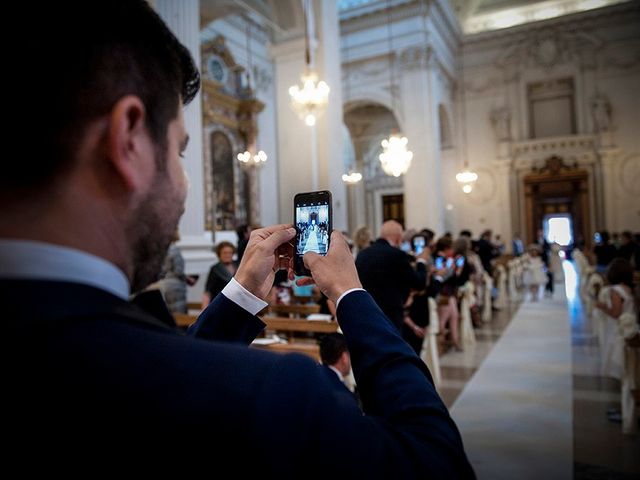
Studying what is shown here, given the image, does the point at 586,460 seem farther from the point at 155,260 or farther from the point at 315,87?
the point at 315,87

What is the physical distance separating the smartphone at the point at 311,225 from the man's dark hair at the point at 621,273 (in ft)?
16.3

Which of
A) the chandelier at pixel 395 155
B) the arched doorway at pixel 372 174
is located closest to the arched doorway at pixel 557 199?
the arched doorway at pixel 372 174

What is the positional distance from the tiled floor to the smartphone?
125 inches

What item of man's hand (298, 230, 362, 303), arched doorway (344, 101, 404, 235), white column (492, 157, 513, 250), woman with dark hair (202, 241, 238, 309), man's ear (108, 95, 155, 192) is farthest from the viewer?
arched doorway (344, 101, 404, 235)

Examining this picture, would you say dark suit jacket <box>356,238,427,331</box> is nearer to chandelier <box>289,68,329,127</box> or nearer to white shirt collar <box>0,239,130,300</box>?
white shirt collar <box>0,239,130,300</box>

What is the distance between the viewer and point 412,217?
51.9 feet

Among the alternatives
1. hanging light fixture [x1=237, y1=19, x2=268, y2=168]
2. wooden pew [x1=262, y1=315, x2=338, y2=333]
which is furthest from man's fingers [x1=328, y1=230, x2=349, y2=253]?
hanging light fixture [x1=237, y1=19, x2=268, y2=168]

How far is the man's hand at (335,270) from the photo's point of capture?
95 cm

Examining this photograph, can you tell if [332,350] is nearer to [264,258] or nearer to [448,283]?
[264,258]

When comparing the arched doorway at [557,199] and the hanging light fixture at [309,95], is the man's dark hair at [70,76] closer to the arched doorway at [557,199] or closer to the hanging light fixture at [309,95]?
the hanging light fixture at [309,95]

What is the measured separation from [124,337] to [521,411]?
4831 mm

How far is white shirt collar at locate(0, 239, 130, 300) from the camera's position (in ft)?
1.78

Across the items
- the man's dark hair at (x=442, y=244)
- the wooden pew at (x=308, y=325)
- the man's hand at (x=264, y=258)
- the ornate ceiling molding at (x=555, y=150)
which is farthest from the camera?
the ornate ceiling molding at (x=555, y=150)

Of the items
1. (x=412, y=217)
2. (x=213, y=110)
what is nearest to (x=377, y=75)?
(x=412, y=217)
